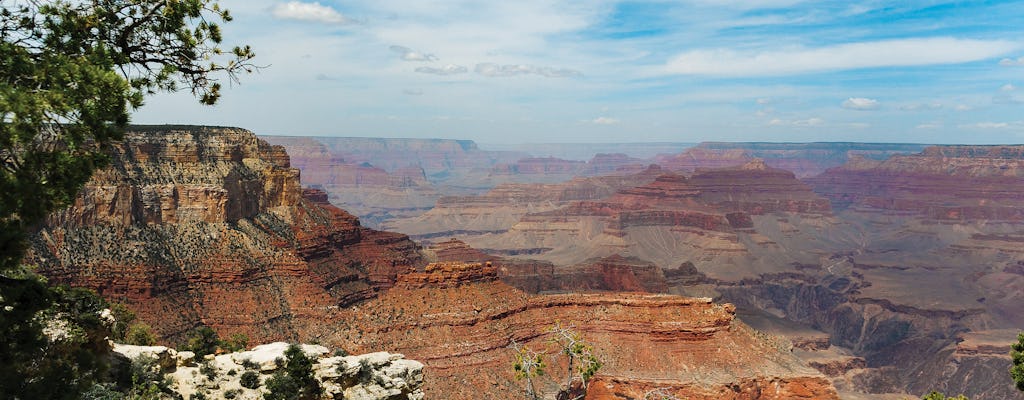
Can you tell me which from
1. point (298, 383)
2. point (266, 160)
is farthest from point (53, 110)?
point (266, 160)

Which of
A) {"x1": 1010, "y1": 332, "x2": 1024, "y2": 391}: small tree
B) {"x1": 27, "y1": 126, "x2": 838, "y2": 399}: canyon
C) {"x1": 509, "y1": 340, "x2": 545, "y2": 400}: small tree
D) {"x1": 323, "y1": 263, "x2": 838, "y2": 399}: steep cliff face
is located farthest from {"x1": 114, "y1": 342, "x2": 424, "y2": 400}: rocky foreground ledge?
{"x1": 1010, "y1": 332, "x2": 1024, "y2": 391}: small tree

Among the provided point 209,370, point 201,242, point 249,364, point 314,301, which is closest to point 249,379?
point 249,364

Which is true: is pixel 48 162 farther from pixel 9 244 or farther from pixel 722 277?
pixel 722 277

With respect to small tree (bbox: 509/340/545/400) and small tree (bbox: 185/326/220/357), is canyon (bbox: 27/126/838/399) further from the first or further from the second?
small tree (bbox: 509/340/545/400)

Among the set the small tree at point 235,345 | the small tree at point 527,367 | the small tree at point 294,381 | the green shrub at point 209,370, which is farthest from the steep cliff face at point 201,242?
the green shrub at point 209,370

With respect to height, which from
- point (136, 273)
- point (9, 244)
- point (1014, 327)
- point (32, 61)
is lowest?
point (1014, 327)
